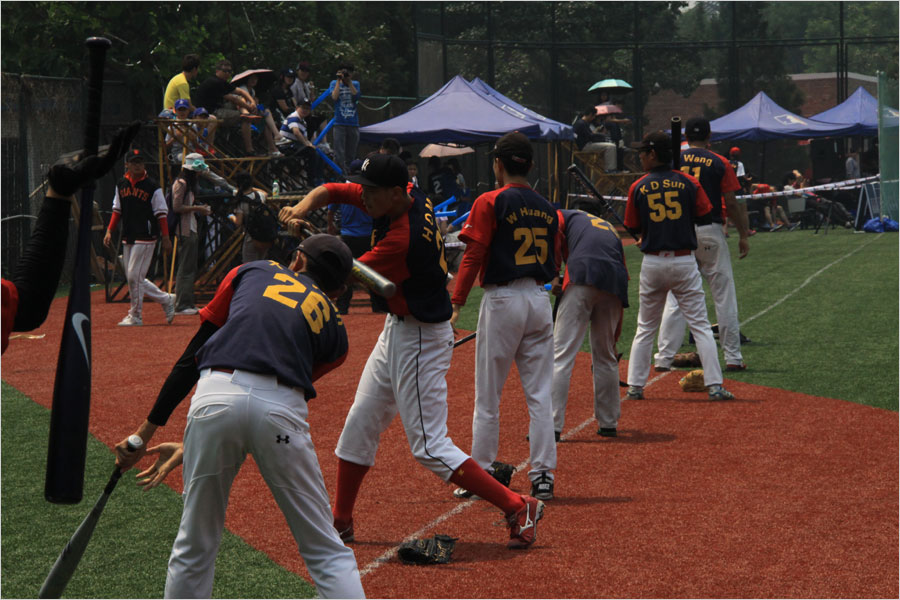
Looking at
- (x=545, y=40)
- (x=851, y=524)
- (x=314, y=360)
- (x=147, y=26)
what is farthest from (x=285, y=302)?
(x=545, y=40)

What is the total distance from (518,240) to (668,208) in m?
3.15

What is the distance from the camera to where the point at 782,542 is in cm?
616

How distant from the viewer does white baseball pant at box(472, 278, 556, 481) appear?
6.70 metres

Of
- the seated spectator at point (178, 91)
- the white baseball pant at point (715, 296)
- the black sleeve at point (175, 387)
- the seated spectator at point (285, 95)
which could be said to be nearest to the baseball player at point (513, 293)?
the black sleeve at point (175, 387)

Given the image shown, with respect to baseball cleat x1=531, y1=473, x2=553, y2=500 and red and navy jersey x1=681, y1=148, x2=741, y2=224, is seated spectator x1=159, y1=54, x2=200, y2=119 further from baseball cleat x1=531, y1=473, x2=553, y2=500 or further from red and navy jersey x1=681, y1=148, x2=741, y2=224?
baseball cleat x1=531, y1=473, x2=553, y2=500

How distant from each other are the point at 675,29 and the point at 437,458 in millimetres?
35499

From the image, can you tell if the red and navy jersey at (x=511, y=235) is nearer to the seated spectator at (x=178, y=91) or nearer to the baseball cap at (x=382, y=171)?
the baseball cap at (x=382, y=171)

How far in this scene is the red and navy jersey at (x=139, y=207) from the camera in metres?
14.7

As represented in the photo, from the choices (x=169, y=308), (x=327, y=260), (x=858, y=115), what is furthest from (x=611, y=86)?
(x=327, y=260)

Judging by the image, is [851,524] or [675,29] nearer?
[851,524]

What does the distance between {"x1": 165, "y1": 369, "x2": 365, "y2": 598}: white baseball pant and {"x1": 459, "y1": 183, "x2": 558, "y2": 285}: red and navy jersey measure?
8.68 feet

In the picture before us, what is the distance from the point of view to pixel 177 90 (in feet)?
60.1

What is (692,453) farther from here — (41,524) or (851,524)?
(41,524)

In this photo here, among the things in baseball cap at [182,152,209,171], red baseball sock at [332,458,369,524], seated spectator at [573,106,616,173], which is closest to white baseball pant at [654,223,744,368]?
red baseball sock at [332,458,369,524]
